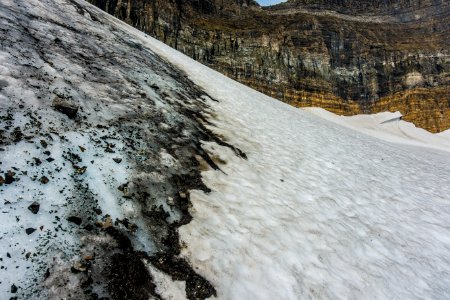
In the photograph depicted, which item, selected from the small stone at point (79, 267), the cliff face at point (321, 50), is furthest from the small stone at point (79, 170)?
the cliff face at point (321, 50)

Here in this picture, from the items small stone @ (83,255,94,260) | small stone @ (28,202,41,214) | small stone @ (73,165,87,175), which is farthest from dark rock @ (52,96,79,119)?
small stone @ (83,255,94,260)

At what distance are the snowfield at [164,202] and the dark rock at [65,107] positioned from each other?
0.21 feet

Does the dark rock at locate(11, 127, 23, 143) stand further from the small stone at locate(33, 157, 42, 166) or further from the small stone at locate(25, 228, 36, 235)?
the small stone at locate(25, 228, 36, 235)

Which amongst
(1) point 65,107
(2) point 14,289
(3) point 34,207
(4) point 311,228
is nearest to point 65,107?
(1) point 65,107

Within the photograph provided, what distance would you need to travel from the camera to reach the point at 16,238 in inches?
99.5

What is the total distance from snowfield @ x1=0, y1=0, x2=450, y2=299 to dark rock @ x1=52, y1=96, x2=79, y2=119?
0.21ft

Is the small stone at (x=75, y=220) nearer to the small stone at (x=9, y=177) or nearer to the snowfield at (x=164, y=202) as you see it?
the snowfield at (x=164, y=202)

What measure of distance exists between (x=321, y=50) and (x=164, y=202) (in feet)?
168

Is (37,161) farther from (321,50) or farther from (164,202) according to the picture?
(321,50)

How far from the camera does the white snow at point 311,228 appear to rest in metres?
3.45

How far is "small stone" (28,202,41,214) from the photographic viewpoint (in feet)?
9.13

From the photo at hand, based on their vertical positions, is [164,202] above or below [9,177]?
below

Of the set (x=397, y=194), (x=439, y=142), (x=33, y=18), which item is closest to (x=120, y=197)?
(x=33, y=18)

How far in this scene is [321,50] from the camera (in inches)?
1954
